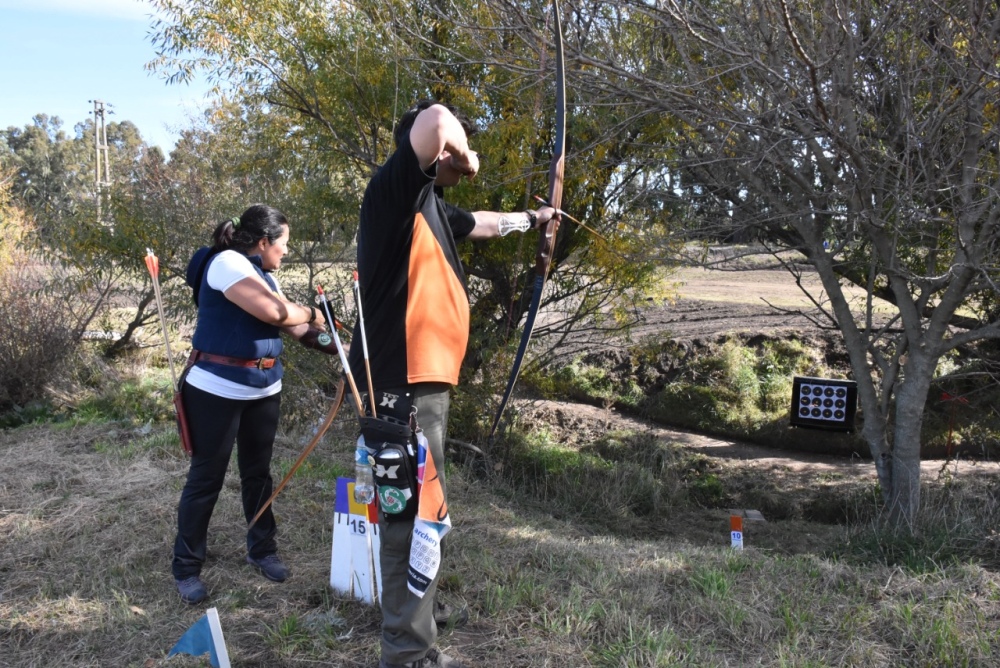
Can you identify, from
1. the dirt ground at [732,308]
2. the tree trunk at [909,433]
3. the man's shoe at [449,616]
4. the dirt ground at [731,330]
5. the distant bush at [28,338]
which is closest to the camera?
the man's shoe at [449,616]

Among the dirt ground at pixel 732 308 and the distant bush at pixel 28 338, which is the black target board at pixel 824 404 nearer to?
the dirt ground at pixel 732 308

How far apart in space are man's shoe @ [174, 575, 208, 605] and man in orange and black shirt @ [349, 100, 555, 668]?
1.10 meters

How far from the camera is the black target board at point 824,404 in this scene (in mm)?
7621

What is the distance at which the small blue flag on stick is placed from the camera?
2857 millimetres

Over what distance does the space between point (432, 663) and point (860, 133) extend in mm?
4249

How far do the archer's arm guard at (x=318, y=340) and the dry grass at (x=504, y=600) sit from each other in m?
1.08

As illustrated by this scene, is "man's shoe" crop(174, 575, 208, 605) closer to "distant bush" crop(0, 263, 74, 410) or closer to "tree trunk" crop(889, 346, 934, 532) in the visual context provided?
"tree trunk" crop(889, 346, 934, 532)

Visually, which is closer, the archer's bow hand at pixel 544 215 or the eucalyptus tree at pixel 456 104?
the archer's bow hand at pixel 544 215

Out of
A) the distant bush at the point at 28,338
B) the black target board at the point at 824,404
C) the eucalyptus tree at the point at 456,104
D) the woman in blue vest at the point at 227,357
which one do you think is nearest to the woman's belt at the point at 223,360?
the woman in blue vest at the point at 227,357

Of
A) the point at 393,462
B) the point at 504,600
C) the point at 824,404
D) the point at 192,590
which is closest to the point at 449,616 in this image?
the point at 504,600

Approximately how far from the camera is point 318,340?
3.71m

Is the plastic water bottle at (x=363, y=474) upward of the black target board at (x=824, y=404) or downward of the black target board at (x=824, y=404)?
A: upward

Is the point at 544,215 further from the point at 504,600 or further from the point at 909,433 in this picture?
the point at 909,433

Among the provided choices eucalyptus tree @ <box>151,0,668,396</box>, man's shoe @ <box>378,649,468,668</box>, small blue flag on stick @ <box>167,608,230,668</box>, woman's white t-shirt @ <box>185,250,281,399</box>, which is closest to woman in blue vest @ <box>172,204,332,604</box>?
woman's white t-shirt @ <box>185,250,281,399</box>
